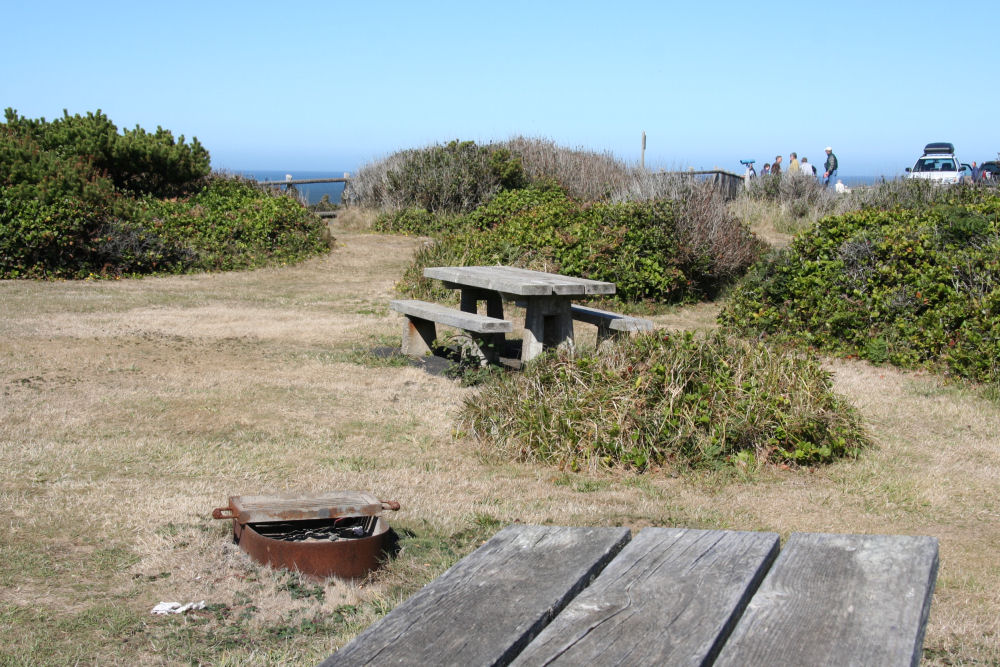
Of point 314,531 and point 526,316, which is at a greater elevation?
point 526,316

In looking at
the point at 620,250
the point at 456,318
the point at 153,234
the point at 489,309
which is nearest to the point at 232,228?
the point at 153,234

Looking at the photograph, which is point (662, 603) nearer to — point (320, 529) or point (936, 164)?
point (320, 529)

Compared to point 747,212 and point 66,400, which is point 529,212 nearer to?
point 747,212

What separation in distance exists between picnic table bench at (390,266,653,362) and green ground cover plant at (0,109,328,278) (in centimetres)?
677

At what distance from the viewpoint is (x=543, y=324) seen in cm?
793

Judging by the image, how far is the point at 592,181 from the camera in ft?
66.0

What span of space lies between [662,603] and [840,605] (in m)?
0.29

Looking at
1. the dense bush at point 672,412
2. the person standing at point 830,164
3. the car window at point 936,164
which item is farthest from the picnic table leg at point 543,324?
the car window at point 936,164

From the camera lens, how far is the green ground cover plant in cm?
1298

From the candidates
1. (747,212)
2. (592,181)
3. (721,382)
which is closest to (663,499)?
(721,382)

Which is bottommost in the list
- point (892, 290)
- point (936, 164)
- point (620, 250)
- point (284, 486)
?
point (284, 486)

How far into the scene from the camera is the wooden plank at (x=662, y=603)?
1.40 meters

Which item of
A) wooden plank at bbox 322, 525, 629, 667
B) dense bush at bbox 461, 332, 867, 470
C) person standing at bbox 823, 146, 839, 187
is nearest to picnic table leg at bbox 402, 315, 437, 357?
dense bush at bbox 461, 332, 867, 470

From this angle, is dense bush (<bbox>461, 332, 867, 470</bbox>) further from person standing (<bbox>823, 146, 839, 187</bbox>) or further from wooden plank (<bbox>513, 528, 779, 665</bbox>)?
person standing (<bbox>823, 146, 839, 187</bbox>)
